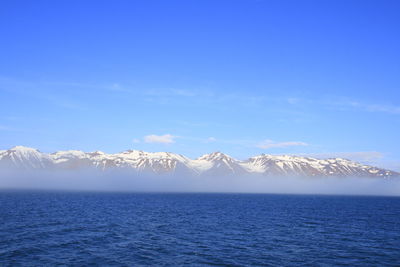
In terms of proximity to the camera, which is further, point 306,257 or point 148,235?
point 148,235

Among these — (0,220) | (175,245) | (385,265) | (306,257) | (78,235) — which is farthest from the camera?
(0,220)

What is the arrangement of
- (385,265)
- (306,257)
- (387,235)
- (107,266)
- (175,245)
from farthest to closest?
(387,235)
(175,245)
(306,257)
(385,265)
(107,266)

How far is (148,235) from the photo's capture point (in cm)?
6212

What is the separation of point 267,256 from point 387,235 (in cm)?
3604

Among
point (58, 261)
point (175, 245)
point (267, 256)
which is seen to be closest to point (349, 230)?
point (267, 256)

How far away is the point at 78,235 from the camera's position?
59094mm

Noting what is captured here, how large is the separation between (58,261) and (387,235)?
6281 centimetres

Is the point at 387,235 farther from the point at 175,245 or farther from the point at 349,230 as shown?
the point at 175,245

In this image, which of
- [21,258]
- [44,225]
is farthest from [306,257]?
[44,225]

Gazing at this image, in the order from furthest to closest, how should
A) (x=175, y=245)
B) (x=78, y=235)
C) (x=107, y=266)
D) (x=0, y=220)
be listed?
1. (x=0, y=220)
2. (x=78, y=235)
3. (x=175, y=245)
4. (x=107, y=266)

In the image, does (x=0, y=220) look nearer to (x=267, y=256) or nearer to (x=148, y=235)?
(x=148, y=235)

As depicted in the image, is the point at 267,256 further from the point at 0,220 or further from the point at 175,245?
the point at 0,220

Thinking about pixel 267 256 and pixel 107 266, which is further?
pixel 267 256

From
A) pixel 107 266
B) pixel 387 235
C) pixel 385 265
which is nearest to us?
pixel 107 266
